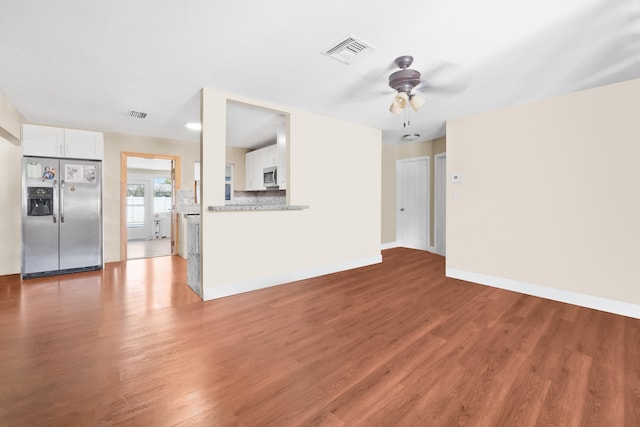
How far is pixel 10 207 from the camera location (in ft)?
14.1

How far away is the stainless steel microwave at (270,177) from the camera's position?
4965 mm

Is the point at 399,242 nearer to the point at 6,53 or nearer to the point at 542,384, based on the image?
the point at 542,384

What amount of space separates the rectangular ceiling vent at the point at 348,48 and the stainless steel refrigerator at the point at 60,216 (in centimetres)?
457

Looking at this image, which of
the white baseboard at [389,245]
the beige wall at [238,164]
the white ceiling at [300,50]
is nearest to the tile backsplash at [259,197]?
the beige wall at [238,164]

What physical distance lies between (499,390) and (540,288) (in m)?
2.35

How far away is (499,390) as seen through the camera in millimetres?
1682

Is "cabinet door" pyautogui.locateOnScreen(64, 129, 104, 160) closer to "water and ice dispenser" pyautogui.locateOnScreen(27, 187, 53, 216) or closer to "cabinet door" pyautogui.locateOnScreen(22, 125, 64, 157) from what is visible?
"cabinet door" pyautogui.locateOnScreen(22, 125, 64, 157)

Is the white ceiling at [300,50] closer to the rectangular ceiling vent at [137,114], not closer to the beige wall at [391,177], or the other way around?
the rectangular ceiling vent at [137,114]

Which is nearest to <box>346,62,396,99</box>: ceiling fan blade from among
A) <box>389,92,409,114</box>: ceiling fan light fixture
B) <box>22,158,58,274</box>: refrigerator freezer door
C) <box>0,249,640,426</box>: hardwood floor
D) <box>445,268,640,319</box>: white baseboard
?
<box>389,92,409,114</box>: ceiling fan light fixture

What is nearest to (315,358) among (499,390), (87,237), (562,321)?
(499,390)

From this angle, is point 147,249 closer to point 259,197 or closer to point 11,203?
point 11,203

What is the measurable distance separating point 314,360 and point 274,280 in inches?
72.4

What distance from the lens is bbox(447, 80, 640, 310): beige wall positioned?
287 centimetres

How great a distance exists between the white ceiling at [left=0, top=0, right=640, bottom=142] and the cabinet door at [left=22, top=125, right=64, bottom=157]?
2.60 feet
